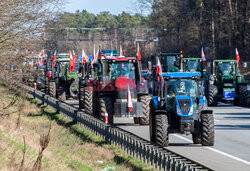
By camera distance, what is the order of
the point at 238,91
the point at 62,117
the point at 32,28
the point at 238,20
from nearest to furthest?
the point at 32,28 → the point at 62,117 → the point at 238,91 → the point at 238,20

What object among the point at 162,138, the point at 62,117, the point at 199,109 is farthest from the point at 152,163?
the point at 62,117

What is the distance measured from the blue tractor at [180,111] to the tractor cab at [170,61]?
64.1 feet

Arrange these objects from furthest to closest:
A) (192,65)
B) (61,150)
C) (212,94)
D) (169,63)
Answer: (169,63)
(192,65)
(212,94)
(61,150)

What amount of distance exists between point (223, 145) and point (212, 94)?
538 inches

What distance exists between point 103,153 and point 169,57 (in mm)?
21250

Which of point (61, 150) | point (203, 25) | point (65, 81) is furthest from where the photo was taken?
point (203, 25)

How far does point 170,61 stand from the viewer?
121ft

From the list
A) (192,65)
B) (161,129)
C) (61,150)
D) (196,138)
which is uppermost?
(192,65)

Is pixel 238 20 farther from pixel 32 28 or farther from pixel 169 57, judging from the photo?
pixel 32 28

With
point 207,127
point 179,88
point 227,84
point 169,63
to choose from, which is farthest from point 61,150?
point 169,63

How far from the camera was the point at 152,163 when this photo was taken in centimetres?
1358

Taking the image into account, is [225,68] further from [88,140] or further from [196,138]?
[196,138]

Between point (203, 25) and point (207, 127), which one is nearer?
point (207, 127)

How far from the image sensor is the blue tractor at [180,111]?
1562 cm
